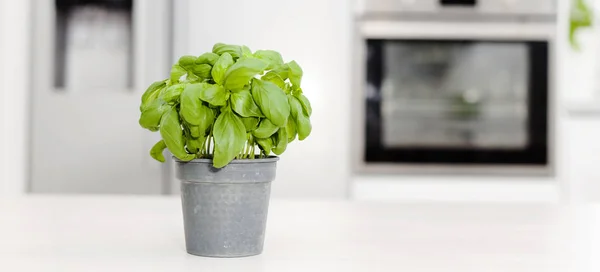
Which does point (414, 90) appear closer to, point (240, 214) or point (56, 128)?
point (56, 128)

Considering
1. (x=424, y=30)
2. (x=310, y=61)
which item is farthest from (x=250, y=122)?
(x=424, y=30)

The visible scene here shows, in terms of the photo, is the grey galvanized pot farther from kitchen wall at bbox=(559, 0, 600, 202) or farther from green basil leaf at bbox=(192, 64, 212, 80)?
kitchen wall at bbox=(559, 0, 600, 202)

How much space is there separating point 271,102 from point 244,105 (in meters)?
0.03

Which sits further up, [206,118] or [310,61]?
[310,61]

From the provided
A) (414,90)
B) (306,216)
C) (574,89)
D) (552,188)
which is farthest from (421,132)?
(306,216)

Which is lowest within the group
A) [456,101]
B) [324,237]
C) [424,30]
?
[324,237]

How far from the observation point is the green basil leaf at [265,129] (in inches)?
26.1

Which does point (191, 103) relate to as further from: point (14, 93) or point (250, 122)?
point (14, 93)

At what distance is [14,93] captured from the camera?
2488 mm

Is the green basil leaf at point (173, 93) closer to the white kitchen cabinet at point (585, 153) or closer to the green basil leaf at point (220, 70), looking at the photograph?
the green basil leaf at point (220, 70)

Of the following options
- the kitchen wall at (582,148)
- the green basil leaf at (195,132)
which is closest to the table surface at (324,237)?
the green basil leaf at (195,132)

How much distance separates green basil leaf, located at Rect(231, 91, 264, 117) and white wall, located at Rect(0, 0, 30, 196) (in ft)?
6.74

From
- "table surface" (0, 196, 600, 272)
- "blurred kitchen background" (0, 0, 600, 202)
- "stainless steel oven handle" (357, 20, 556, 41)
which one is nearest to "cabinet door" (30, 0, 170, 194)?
"blurred kitchen background" (0, 0, 600, 202)

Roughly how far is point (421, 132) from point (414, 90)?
0.48 feet
